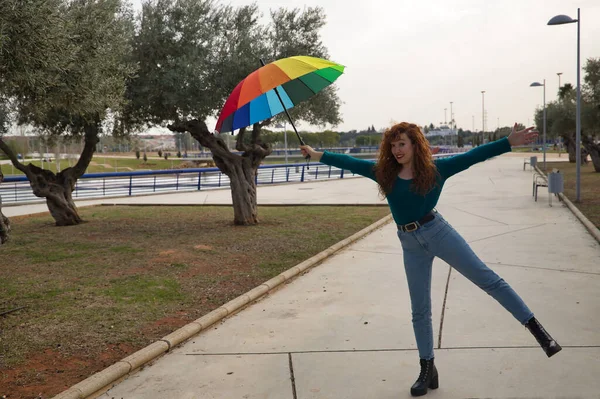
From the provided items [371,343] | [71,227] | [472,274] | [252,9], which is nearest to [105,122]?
[71,227]

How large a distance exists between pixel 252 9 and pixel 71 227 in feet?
21.7

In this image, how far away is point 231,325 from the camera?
19.3 ft

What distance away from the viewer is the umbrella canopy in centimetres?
563

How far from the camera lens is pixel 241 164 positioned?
45.0 ft

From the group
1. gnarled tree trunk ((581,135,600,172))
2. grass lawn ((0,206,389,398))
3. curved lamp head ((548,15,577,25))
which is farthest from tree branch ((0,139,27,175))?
gnarled tree trunk ((581,135,600,172))

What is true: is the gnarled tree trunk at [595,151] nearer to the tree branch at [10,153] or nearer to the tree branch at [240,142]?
the tree branch at [240,142]

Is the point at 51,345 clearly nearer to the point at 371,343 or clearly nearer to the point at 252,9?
the point at 371,343

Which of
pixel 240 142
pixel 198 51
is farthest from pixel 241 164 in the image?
pixel 198 51

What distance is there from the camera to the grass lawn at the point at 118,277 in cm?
508

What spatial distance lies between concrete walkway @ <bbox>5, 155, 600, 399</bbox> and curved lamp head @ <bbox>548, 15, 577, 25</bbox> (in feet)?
32.2

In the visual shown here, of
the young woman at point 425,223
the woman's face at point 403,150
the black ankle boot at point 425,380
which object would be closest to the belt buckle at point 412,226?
the young woman at point 425,223

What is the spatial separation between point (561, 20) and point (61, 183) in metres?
14.1

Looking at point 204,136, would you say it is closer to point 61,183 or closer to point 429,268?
point 61,183

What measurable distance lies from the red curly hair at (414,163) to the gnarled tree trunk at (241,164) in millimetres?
9531
